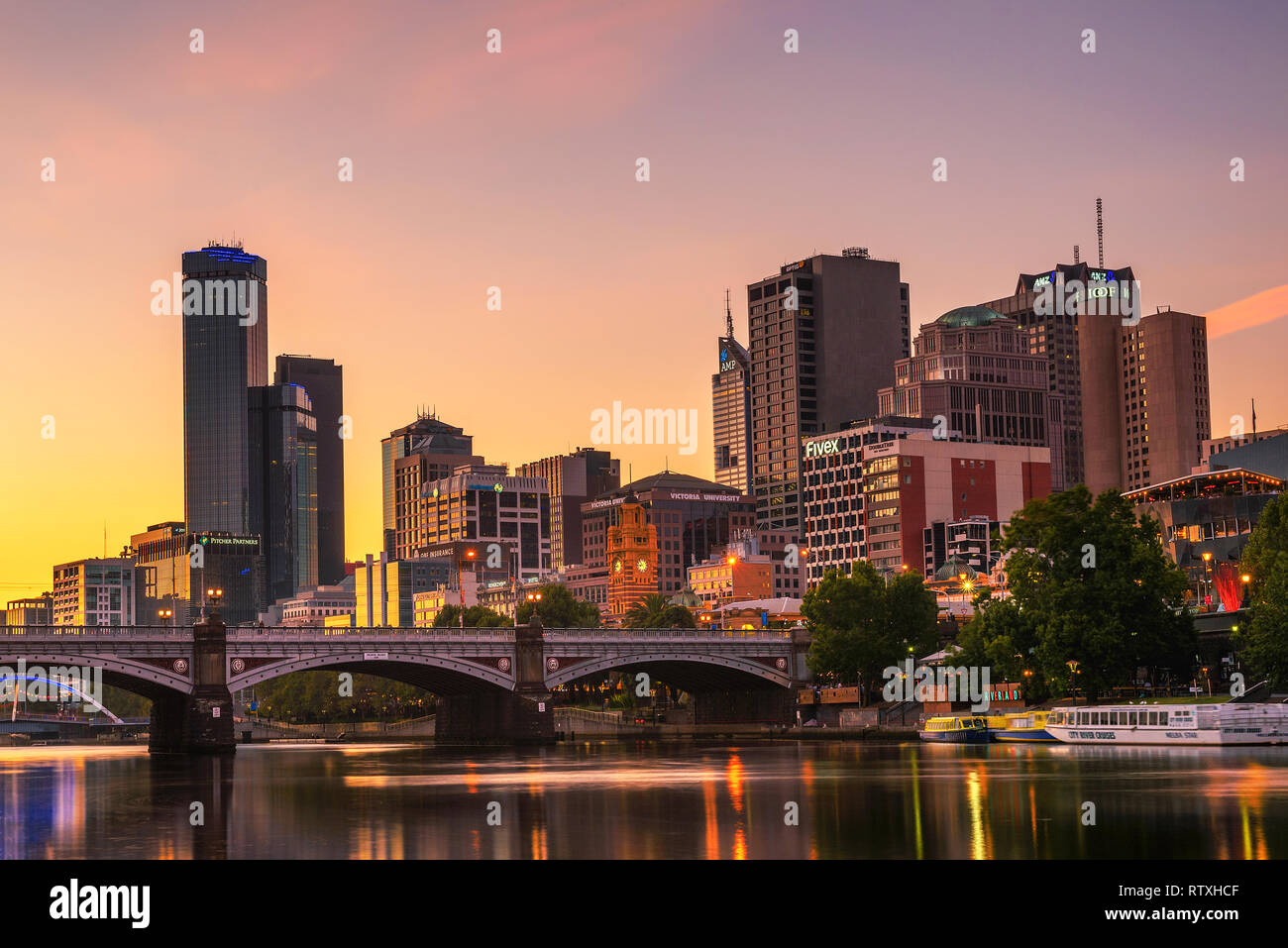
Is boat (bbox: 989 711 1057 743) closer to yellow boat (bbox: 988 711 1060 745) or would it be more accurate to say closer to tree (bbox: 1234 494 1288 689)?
yellow boat (bbox: 988 711 1060 745)

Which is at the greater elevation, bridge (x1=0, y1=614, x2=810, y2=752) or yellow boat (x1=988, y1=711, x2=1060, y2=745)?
bridge (x1=0, y1=614, x2=810, y2=752)

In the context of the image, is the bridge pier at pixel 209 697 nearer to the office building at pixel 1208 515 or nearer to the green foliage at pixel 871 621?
the green foliage at pixel 871 621

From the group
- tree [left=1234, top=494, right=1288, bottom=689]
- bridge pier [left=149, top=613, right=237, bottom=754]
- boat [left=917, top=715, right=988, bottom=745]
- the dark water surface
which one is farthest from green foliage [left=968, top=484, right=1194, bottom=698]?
bridge pier [left=149, top=613, right=237, bottom=754]

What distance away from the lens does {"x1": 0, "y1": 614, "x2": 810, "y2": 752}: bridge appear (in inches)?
4719

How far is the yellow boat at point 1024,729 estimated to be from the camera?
10056 cm

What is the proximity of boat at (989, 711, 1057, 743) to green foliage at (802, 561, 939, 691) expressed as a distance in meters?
33.1

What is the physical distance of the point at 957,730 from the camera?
108 m

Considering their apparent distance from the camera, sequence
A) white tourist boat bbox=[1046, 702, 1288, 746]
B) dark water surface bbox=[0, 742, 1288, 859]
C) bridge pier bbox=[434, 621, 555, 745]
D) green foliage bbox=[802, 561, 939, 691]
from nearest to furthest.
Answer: dark water surface bbox=[0, 742, 1288, 859]
white tourist boat bbox=[1046, 702, 1288, 746]
bridge pier bbox=[434, 621, 555, 745]
green foliage bbox=[802, 561, 939, 691]

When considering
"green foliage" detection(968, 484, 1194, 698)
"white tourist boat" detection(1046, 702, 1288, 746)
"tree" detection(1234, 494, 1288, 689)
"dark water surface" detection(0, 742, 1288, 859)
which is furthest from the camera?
"green foliage" detection(968, 484, 1194, 698)

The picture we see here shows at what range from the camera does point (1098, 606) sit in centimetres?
A: 10819
